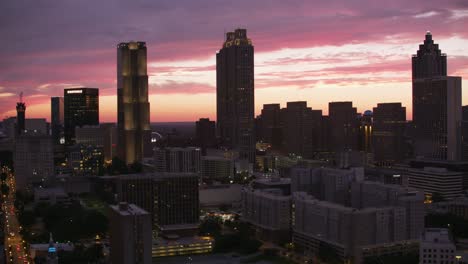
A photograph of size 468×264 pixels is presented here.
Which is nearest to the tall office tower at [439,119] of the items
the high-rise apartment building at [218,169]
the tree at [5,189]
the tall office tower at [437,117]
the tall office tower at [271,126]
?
the tall office tower at [437,117]

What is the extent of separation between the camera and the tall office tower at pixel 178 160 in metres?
32.5

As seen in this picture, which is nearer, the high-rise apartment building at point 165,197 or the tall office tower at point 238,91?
the high-rise apartment building at point 165,197

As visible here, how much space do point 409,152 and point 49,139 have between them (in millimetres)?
23536

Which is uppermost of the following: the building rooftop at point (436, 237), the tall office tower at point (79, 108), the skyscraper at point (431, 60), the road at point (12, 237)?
the skyscraper at point (431, 60)

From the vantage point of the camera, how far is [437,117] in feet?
123

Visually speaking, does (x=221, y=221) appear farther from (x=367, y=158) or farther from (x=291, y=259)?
(x=367, y=158)

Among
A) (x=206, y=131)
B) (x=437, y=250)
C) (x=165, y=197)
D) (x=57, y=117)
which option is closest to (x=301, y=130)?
(x=206, y=131)

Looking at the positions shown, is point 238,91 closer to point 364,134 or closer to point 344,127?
point 344,127

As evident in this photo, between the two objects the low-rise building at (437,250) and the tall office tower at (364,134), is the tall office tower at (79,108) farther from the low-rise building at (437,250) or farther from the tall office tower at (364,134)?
the low-rise building at (437,250)

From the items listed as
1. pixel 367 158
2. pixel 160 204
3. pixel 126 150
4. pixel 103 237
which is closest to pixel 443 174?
pixel 367 158

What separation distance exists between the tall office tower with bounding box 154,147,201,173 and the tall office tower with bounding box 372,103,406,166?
14.1m

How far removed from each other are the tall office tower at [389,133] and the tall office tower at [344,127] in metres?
3.11

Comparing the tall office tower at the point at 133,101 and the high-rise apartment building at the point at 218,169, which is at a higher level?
the tall office tower at the point at 133,101

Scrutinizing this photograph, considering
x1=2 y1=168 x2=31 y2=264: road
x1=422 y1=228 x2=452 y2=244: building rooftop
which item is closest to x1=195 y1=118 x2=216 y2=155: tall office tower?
x1=2 y1=168 x2=31 y2=264: road
